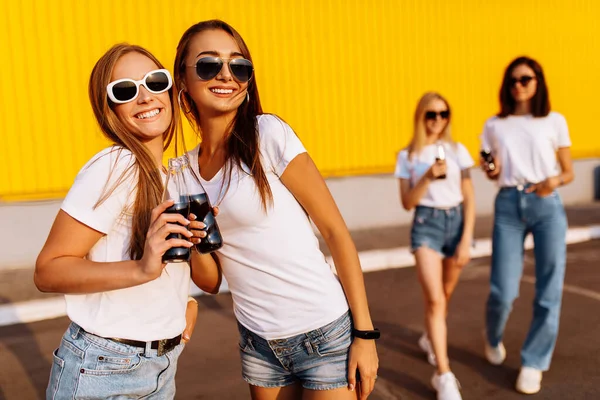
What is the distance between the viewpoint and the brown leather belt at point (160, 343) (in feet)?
6.97

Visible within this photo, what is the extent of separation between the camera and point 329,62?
11.4 meters

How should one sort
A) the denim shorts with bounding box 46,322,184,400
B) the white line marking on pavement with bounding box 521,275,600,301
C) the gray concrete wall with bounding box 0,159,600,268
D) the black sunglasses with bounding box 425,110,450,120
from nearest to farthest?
the denim shorts with bounding box 46,322,184,400 → the black sunglasses with bounding box 425,110,450,120 → the white line marking on pavement with bounding box 521,275,600,301 → the gray concrete wall with bounding box 0,159,600,268

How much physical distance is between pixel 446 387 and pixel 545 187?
1591mm

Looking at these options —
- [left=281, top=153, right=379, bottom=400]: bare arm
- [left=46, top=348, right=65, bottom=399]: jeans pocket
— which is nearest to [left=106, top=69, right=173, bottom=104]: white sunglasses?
[left=281, top=153, right=379, bottom=400]: bare arm

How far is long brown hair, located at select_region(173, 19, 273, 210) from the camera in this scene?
7.35 feet

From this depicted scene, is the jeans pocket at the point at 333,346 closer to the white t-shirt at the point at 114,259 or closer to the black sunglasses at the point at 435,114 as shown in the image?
the white t-shirt at the point at 114,259

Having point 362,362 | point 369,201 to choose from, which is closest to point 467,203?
point 362,362

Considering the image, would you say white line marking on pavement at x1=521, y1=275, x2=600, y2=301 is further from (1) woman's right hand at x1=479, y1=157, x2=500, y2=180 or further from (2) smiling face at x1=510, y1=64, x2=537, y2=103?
(2) smiling face at x1=510, y1=64, x2=537, y2=103

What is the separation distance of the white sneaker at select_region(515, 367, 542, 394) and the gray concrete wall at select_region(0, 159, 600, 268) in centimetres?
654

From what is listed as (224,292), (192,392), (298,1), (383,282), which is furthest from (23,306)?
(298,1)

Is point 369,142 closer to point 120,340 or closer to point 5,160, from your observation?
point 5,160

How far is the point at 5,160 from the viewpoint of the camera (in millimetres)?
9172

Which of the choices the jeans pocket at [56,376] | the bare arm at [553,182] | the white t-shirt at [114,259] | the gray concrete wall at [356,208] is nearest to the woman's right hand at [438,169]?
the bare arm at [553,182]

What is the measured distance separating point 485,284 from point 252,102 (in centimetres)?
599
